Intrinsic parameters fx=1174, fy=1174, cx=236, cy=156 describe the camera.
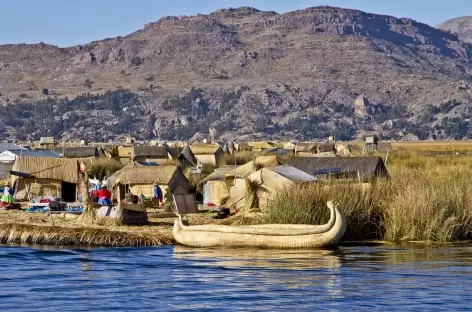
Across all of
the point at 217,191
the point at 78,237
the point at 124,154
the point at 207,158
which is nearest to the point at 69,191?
the point at 217,191

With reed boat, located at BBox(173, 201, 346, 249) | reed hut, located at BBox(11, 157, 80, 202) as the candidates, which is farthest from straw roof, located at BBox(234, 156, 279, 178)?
reed boat, located at BBox(173, 201, 346, 249)

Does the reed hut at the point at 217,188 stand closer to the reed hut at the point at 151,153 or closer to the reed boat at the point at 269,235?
the reed boat at the point at 269,235

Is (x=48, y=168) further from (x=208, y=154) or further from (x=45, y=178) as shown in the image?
(x=208, y=154)

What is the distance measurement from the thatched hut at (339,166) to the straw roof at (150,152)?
82.6ft

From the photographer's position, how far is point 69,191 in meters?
37.2

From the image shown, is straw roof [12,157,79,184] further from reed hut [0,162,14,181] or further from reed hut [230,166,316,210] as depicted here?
reed hut [0,162,14,181]

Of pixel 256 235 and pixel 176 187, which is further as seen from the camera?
pixel 176 187

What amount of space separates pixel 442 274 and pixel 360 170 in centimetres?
1330

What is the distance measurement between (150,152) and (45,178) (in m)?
23.6

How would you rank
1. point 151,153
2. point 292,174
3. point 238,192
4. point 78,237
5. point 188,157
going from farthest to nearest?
point 151,153 → point 188,157 → point 238,192 → point 292,174 → point 78,237

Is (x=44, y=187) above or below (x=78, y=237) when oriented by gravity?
above

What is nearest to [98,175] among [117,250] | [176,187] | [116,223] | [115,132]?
[176,187]

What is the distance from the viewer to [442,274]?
1961cm

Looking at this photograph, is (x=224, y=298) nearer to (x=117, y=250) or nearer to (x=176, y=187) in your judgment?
(x=117, y=250)
